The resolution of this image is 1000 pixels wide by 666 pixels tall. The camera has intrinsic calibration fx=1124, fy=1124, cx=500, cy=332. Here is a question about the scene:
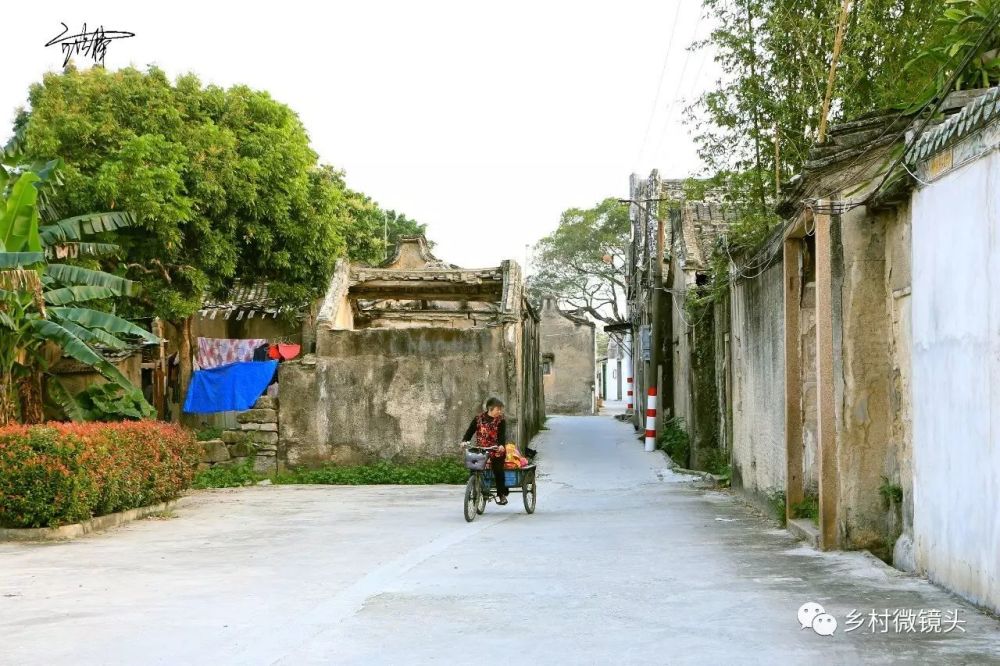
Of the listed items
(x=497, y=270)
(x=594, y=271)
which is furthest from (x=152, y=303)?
(x=594, y=271)

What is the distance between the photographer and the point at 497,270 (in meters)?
25.6

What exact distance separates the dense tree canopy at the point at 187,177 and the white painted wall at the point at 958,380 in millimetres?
15942

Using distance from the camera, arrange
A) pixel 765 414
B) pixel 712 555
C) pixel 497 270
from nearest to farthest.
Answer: pixel 712 555 → pixel 765 414 → pixel 497 270

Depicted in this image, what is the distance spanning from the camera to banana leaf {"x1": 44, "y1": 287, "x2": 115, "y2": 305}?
17.2 m

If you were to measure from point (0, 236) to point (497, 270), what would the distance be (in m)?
11.9

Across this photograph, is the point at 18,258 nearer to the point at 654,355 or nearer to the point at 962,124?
the point at 962,124

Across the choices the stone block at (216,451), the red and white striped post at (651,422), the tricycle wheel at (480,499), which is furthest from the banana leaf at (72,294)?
the red and white striped post at (651,422)

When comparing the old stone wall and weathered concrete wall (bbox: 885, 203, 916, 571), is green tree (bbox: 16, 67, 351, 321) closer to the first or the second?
the old stone wall

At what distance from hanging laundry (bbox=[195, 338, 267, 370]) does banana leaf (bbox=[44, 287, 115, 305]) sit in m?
9.75

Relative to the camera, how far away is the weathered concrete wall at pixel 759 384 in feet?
47.2

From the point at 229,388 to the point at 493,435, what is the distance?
11.4 metres

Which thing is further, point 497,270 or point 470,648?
point 497,270

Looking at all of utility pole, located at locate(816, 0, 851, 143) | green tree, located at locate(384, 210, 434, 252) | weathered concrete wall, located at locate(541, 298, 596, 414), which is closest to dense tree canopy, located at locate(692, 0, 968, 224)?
utility pole, located at locate(816, 0, 851, 143)

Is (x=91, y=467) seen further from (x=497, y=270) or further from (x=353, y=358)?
(x=497, y=270)
